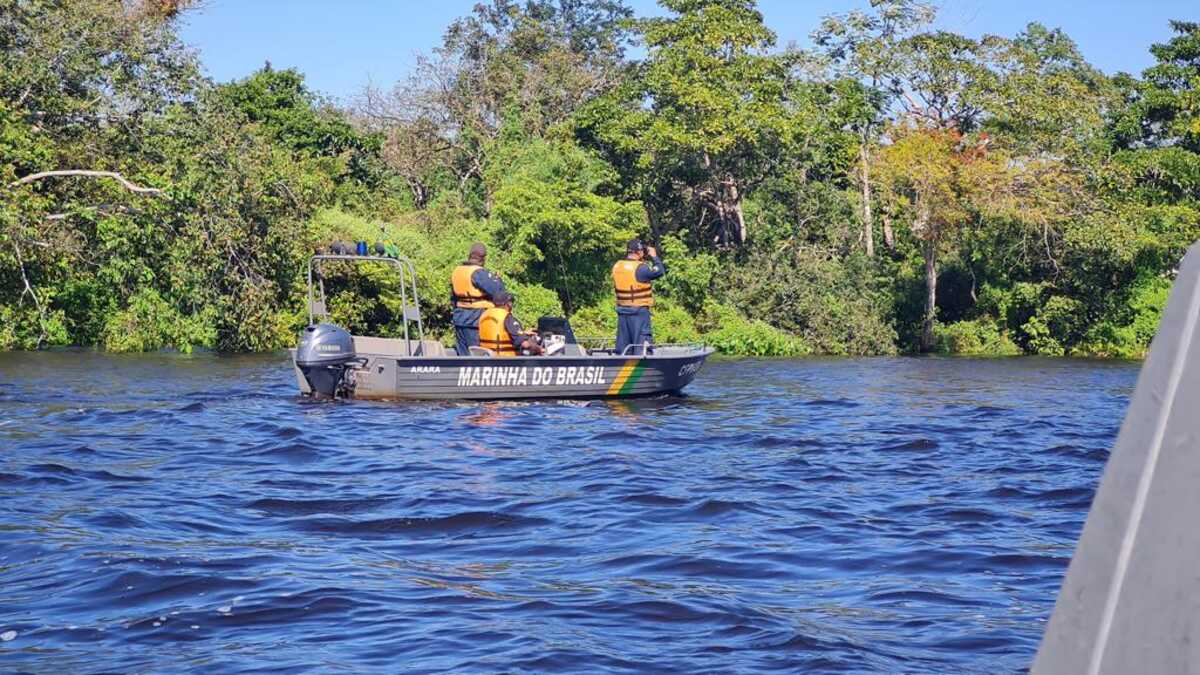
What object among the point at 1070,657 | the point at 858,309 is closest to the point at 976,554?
the point at 1070,657

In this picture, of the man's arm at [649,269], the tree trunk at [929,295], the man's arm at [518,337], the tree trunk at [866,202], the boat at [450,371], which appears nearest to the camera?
the boat at [450,371]

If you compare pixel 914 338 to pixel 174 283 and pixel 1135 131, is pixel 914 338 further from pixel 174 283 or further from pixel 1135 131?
pixel 174 283

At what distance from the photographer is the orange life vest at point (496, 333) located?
667 inches

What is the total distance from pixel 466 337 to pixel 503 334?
0.70 metres

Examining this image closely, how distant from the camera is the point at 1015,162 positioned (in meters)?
33.0

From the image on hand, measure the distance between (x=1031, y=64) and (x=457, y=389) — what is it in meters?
20.9

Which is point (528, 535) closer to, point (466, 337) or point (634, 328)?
point (466, 337)

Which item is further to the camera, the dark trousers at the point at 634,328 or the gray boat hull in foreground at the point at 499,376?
the dark trousers at the point at 634,328

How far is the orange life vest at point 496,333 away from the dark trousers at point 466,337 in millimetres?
319

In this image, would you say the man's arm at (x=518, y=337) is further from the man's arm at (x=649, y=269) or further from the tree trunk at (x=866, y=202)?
the tree trunk at (x=866, y=202)

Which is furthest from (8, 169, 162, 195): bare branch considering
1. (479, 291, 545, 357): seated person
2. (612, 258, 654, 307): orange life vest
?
(612, 258, 654, 307): orange life vest

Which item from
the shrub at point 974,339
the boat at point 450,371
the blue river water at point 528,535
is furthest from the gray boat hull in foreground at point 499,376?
the shrub at point 974,339

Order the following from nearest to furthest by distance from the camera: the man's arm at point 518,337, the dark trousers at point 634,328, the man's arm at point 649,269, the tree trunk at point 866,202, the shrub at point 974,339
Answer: the man's arm at point 518,337 < the man's arm at point 649,269 < the dark trousers at point 634,328 < the shrub at point 974,339 < the tree trunk at point 866,202

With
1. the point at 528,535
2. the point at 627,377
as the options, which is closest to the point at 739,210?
the point at 627,377
